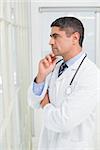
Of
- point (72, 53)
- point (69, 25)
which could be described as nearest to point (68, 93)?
point (72, 53)

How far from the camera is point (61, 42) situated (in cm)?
154

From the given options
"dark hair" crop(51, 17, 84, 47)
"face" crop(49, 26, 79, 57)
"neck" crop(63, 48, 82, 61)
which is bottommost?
"neck" crop(63, 48, 82, 61)

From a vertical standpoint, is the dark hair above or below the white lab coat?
above

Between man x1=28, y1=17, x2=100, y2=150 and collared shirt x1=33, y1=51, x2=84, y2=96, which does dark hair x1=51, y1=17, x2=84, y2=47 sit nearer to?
man x1=28, y1=17, x2=100, y2=150

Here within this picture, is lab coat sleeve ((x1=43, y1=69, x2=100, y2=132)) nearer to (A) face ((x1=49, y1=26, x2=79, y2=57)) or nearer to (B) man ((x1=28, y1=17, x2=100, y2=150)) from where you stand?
(B) man ((x1=28, y1=17, x2=100, y2=150))

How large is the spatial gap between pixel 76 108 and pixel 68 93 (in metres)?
0.11

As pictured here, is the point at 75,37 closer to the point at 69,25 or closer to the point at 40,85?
the point at 69,25

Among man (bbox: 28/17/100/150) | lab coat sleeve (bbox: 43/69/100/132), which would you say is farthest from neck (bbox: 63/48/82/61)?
lab coat sleeve (bbox: 43/69/100/132)

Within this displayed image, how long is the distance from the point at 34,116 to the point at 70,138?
1.88 meters

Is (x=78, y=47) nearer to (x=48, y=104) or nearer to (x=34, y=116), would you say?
(x=48, y=104)

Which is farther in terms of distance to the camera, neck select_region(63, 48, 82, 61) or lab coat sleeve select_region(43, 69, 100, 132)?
neck select_region(63, 48, 82, 61)

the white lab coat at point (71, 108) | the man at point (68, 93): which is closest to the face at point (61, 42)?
the man at point (68, 93)

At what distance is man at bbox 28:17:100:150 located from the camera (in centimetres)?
143

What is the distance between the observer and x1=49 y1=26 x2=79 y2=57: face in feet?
5.06
